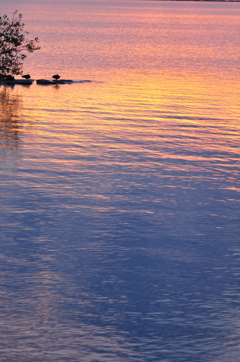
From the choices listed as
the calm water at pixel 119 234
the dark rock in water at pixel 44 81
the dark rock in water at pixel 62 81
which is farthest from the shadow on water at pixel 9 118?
the dark rock in water at pixel 62 81

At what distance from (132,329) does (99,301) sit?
4.52 feet

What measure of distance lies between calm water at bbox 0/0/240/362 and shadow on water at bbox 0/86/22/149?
0.14 meters

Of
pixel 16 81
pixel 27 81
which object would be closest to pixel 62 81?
pixel 27 81

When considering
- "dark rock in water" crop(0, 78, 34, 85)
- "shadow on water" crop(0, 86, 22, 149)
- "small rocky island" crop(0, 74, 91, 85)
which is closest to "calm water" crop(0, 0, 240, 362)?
"shadow on water" crop(0, 86, 22, 149)

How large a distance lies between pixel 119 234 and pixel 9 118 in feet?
69.8

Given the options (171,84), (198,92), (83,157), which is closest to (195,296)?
(83,157)

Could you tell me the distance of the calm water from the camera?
37.6 ft

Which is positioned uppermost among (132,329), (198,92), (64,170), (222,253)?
(198,92)

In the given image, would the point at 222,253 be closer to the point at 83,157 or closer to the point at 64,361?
the point at 64,361

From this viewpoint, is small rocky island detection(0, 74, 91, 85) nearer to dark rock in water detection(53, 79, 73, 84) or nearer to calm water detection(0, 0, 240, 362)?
dark rock in water detection(53, 79, 73, 84)

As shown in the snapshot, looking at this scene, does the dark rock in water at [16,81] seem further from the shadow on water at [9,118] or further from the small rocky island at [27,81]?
the shadow on water at [9,118]

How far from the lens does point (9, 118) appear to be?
36.6 meters

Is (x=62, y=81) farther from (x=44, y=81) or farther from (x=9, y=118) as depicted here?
(x=9, y=118)

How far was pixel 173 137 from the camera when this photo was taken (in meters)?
31.4
